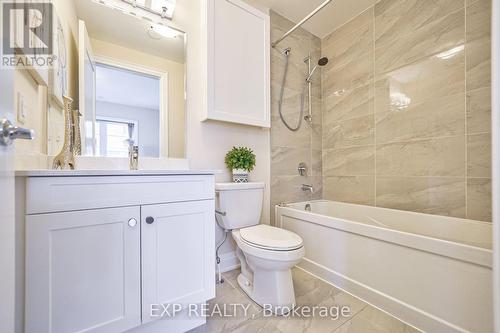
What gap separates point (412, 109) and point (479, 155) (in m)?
0.57

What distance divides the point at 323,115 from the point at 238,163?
1.36 metres

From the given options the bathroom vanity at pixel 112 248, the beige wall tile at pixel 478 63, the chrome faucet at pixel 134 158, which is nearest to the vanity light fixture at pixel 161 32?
the chrome faucet at pixel 134 158

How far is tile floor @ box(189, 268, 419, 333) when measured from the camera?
3.77 ft

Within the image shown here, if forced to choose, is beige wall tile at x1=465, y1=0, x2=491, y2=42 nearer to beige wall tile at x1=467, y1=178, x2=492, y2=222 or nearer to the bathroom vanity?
beige wall tile at x1=467, y1=178, x2=492, y2=222

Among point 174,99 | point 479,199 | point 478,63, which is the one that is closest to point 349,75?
point 478,63

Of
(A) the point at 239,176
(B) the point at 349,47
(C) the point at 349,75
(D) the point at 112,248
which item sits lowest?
(D) the point at 112,248

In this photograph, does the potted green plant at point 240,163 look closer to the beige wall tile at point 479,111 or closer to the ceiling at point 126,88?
the ceiling at point 126,88

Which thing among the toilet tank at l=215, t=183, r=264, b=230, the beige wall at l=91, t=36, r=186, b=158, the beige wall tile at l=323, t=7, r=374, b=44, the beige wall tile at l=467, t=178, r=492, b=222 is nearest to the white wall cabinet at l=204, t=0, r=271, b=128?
the beige wall at l=91, t=36, r=186, b=158

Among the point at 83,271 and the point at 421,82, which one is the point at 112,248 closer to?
the point at 83,271

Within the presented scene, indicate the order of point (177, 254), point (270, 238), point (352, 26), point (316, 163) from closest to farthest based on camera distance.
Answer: point (177, 254) < point (270, 238) < point (352, 26) < point (316, 163)

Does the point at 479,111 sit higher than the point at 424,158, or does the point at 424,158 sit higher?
the point at 479,111

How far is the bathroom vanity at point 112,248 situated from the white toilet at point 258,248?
0.31 meters

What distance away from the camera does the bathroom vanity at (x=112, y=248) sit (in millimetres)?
744

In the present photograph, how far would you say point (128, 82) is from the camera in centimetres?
139
